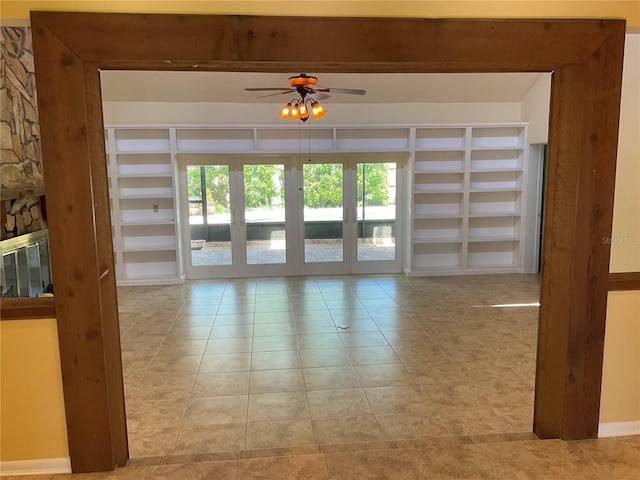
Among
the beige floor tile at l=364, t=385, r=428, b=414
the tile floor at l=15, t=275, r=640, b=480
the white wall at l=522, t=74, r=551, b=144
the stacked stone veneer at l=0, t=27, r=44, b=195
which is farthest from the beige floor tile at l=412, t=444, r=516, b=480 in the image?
the white wall at l=522, t=74, r=551, b=144

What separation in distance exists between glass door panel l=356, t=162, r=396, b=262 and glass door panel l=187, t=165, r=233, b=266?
216 cm

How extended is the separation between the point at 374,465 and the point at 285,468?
46 centimetres

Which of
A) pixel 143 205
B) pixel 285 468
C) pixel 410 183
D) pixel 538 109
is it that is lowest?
pixel 285 468

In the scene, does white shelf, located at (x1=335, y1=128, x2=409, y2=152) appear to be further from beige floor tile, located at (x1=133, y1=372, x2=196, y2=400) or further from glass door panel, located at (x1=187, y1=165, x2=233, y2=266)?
beige floor tile, located at (x1=133, y1=372, x2=196, y2=400)

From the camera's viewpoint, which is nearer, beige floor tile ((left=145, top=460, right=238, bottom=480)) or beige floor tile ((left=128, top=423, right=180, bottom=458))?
beige floor tile ((left=145, top=460, right=238, bottom=480))

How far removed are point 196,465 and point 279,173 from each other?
5.42 meters

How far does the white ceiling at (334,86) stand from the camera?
6.14 meters

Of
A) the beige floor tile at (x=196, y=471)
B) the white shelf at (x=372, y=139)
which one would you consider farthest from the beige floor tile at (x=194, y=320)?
the white shelf at (x=372, y=139)

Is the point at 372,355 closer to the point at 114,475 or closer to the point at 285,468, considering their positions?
the point at 285,468

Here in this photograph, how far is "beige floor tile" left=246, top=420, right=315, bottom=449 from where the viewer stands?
109 inches

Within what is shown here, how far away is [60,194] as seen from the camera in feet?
6.70

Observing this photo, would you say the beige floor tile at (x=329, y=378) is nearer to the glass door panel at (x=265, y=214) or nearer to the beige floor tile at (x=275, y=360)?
the beige floor tile at (x=275, y=360)

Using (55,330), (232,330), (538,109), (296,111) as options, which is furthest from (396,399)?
(538,109)

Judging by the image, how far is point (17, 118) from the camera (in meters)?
4.41
